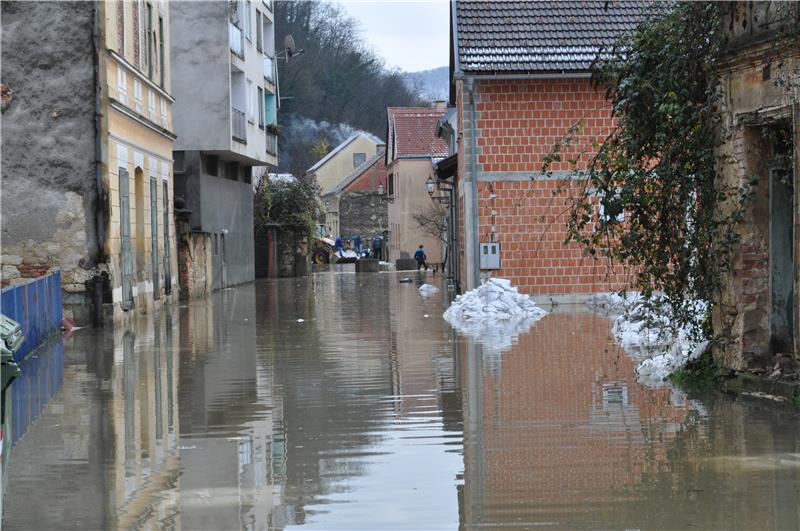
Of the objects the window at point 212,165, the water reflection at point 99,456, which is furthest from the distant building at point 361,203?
the water reflection at point 99,456

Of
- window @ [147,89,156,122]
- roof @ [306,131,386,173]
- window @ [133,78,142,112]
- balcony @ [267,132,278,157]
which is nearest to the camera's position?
window @ [133,78,142,112]

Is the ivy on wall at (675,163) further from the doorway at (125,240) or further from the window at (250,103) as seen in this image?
the window at (250,103)

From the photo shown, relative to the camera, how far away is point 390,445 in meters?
9.18

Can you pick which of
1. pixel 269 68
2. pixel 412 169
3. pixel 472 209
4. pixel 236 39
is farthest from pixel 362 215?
pixel 472 209

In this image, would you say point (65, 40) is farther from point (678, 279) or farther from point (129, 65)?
point (678, 279)

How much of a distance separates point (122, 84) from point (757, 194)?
16.0 metres

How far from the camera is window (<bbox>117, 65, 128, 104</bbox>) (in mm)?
23766

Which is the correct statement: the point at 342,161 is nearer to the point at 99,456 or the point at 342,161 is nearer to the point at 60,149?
the point at 60,149

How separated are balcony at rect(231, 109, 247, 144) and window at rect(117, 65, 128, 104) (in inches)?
464

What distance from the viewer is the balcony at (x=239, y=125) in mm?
36906

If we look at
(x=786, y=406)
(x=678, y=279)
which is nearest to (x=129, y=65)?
(x=678, y=279)

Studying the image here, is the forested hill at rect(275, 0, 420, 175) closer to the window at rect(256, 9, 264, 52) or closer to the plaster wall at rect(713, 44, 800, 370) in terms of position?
the window at rect(256, 9, 264, 52)

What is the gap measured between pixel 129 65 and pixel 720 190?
1591 cm

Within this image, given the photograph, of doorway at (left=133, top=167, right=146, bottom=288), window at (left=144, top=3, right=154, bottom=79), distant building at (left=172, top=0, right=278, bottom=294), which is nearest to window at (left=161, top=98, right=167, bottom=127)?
window at (left=144, top=3, right=154, bottom=79)
